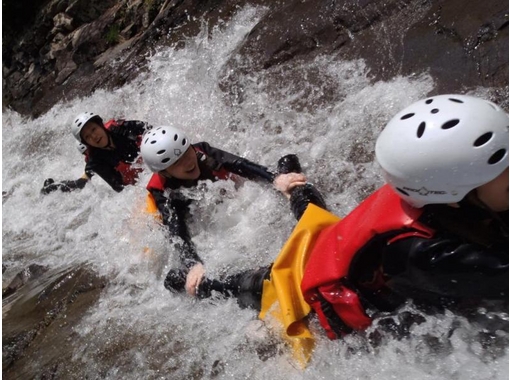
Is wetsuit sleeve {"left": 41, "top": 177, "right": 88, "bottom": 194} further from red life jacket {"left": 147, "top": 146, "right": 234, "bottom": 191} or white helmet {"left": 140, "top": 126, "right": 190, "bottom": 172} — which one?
white helmet {"left": 140, "top": 126, "right": 190, "bottom": 172}

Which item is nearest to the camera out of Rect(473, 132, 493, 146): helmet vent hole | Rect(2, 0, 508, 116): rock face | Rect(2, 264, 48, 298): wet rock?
Rect(473, 132, 493, 146): helmet vent hole

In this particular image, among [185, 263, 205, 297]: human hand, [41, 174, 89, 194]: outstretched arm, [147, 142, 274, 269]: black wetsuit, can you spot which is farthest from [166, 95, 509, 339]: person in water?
[41, 174, 89, 194]: outstretched arm

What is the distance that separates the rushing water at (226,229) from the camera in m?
2.93

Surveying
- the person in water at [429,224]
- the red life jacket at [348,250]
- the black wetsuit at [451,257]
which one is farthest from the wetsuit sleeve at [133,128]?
the black wetsuit at [451,257]

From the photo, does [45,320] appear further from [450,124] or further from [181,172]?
[450,124]

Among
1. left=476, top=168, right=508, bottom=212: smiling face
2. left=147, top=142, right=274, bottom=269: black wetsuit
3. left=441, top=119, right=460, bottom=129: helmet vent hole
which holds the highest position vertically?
left=441, top=119, right=460, bottom=129: helmet vent hole

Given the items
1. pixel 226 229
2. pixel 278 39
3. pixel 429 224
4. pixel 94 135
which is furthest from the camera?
pixel 278 39

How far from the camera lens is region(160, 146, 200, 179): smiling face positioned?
4.39m

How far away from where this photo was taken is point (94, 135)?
606 centimetres

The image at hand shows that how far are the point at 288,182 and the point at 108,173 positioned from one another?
9.59ft

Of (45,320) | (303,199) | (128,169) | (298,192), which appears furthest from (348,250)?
(128,169)

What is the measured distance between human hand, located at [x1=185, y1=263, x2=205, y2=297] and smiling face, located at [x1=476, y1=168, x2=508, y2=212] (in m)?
2.31

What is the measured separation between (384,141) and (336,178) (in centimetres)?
232

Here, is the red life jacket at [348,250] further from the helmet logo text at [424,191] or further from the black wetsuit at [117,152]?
the black wetsuit at [117,152]
